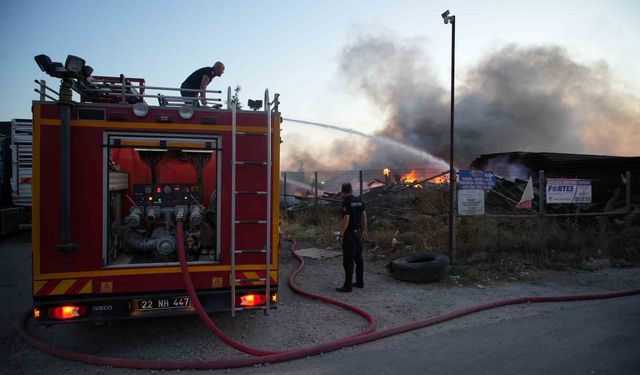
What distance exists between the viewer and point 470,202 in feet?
26.5

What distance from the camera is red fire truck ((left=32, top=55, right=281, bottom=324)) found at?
3.90 meters

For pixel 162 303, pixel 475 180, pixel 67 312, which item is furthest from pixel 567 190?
pixel 67 312

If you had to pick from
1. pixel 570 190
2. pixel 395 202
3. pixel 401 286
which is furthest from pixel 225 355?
pixel 395 202

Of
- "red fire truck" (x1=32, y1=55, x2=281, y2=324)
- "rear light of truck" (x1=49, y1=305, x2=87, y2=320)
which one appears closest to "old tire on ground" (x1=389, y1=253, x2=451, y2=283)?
"red fire truck" (x1=32, y1=55, x2=281, y2=324)

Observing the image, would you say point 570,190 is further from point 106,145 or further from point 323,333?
point 106,145

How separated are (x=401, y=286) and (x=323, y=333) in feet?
8.25

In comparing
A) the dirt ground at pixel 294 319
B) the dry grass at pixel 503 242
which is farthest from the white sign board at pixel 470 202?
the dirt ground at pixel 294 319

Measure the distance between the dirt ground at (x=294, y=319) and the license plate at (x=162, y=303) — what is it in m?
0.46

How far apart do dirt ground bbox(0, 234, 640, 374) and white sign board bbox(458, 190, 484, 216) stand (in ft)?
4.66

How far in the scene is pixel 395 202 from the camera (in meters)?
13.9

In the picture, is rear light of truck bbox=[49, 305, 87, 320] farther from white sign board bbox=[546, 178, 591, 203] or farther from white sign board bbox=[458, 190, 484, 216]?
white sign board bbox=[546, 178, 591, 203]

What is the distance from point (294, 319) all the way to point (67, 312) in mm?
2494

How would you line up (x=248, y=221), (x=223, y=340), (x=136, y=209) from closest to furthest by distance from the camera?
(x=223, y=340) → (x=248, y=221) → (x=136, y=209)

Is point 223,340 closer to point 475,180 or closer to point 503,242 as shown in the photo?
point 475,180
